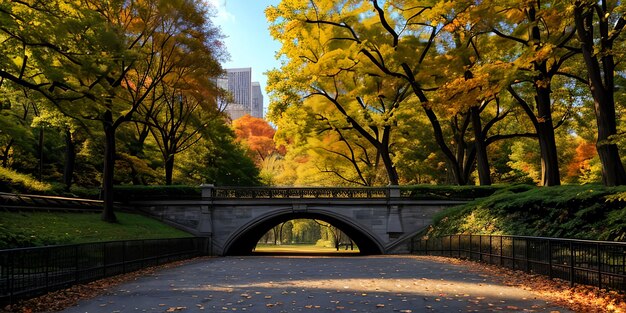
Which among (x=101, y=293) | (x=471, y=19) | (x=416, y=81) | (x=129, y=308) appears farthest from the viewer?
(x=416, y=81)

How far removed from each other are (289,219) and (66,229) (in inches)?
780

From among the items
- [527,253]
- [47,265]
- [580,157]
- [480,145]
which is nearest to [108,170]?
[47,265]

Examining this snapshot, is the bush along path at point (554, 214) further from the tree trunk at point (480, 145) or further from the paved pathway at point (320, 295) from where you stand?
the tree trunk at point (480, 145)

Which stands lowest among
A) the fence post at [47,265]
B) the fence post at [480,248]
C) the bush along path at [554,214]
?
the fence post at [480,248]

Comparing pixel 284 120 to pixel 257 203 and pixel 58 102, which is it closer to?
pixel 257 203

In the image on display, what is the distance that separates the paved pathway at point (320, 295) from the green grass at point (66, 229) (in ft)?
13.6

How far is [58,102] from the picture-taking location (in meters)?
17.6

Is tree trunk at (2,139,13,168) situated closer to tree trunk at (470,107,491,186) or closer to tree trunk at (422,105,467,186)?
tree trunk at (422,105,467,186)

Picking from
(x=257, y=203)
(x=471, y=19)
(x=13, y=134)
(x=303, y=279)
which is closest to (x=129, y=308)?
(x=303, y=279)

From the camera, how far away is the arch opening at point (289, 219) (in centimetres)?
3284

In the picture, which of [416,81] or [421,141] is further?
[421,141]

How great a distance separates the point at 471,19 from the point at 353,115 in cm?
1414

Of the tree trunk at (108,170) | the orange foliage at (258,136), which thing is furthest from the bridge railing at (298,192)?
the orange foliage at (258,136)

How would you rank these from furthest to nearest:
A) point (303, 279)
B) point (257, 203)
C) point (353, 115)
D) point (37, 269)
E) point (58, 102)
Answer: point (353, 115)
point (257, 203)
point (58, 102)
point (303, 279)
point (37, 269)
